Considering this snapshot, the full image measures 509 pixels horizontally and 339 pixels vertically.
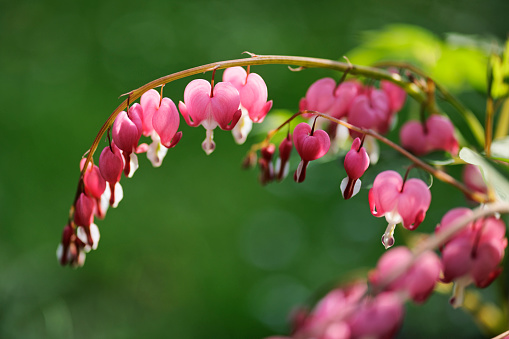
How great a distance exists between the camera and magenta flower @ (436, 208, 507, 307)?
0.52 metres

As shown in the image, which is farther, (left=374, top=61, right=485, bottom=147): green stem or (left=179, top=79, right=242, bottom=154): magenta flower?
(left=374, top=61, right=485, bottom=147): green stem

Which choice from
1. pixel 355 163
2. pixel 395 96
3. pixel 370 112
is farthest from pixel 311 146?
pixel 395 96

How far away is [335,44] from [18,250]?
2.89 metres

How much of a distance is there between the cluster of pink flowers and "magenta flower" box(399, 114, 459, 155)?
0.80 feet

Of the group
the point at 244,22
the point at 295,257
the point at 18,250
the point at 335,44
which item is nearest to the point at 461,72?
the point at 295,257

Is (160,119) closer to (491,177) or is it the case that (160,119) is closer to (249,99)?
(249,99)

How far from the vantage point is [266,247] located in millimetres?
3500

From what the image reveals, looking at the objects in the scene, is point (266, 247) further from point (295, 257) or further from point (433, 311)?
point (433, 311)

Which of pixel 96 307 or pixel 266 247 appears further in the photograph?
pixel 266 247

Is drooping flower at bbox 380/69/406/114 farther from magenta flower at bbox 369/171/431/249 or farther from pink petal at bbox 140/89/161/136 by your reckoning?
pink petal at bbox 140/89/161/136

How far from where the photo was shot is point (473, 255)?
521mm

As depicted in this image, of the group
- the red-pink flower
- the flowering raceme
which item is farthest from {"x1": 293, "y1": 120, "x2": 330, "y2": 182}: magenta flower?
the red-pink flower

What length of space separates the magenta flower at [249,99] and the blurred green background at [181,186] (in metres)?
2.12

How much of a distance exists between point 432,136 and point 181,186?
A: 3.01m
